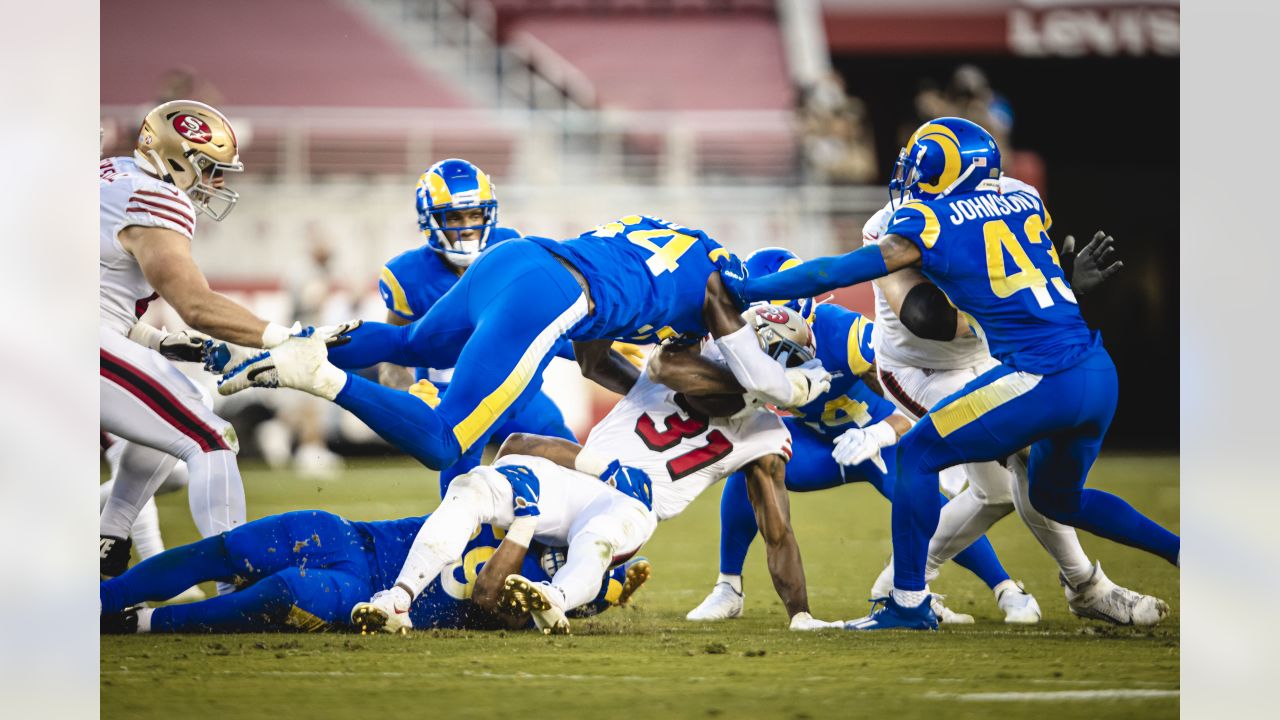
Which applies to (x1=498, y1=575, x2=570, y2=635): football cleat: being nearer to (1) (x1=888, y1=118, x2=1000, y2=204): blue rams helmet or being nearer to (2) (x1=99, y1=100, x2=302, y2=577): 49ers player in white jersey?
(2) (x1=99, y1=100, x2=302, y2=577): 49ers player in white jersey

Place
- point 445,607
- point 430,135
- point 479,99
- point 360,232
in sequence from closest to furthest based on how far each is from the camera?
point 445,607 → point 360,232 → point 430,135 → point 479,99

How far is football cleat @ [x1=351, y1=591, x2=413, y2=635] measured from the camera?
12.1 feet

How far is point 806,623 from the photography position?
4.07 meters

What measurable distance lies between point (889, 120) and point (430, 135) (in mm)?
3996

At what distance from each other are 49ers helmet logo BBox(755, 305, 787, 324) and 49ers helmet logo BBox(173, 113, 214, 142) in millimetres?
1760

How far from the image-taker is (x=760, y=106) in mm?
14336

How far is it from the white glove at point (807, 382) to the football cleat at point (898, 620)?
2.11 feet

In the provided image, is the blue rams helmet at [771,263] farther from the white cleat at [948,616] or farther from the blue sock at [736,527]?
the white cleat at [948,616]

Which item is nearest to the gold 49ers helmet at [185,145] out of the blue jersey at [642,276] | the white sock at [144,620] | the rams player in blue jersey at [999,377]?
the blue jersey at [642,276]

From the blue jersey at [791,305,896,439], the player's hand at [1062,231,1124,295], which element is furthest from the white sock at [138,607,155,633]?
the player's hand at [1062,231,1124,295]

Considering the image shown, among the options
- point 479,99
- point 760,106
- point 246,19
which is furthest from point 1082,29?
point 246,19

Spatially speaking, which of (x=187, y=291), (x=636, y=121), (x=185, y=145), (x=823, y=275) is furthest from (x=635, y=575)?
(x=636, y=121)

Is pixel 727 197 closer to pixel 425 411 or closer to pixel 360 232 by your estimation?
pixel 360 232
